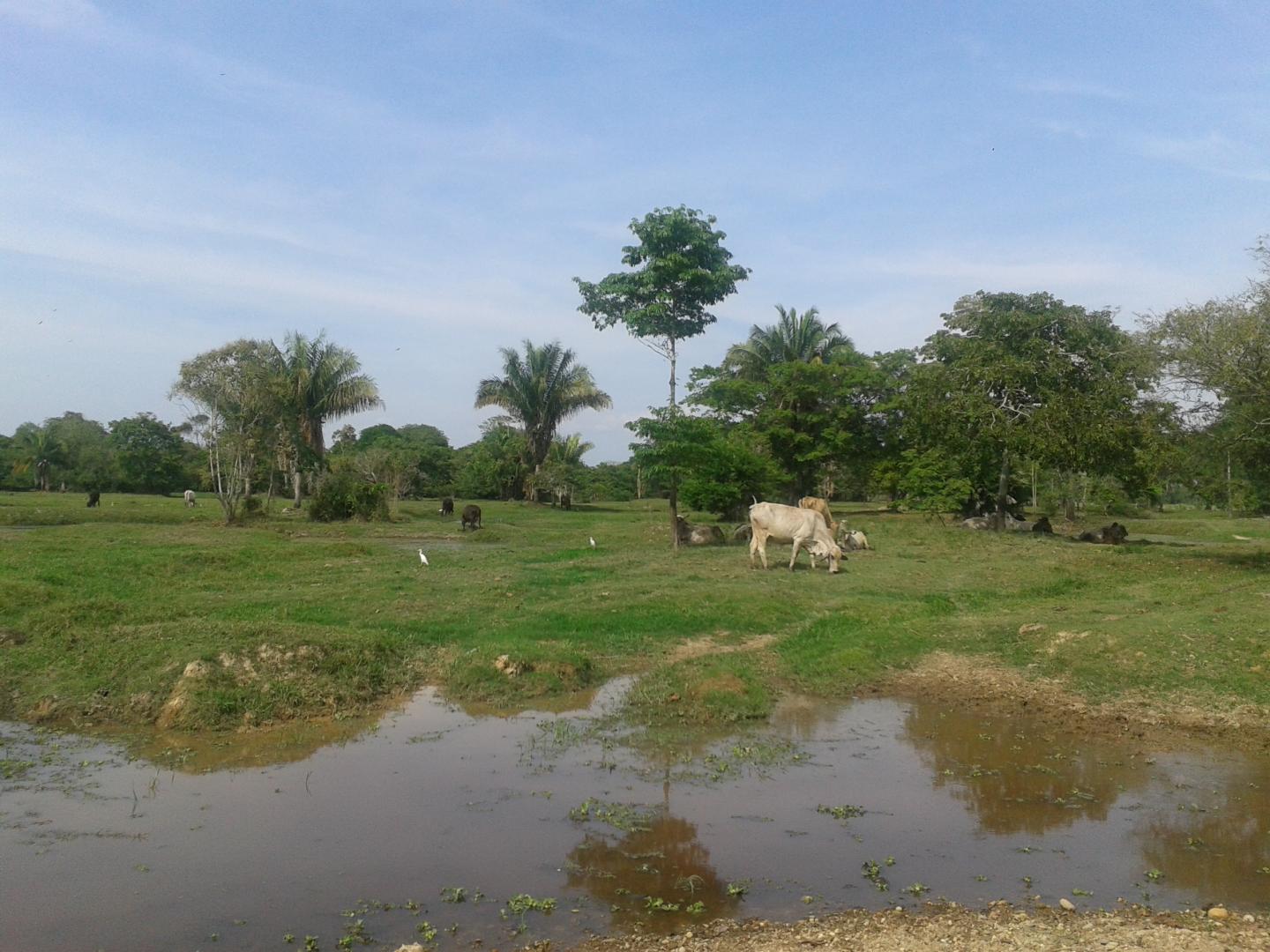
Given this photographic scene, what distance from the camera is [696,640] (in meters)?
14.3

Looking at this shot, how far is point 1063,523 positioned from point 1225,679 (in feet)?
108

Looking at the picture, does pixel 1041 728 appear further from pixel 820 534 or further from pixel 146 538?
pixel 146 538

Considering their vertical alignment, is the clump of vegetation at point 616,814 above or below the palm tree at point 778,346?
below

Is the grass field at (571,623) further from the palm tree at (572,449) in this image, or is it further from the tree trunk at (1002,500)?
the palm tree at (572,449)

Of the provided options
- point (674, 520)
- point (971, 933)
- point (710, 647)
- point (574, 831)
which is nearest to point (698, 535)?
point (674, 520)

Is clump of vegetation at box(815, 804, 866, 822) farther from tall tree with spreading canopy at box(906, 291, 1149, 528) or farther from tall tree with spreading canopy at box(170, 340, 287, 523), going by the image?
tall tree with spreading canopy at box(170, 340, 287, 523)

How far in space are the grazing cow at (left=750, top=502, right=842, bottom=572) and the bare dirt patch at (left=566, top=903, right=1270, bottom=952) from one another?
1543 cm

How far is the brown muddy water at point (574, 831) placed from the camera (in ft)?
20.0

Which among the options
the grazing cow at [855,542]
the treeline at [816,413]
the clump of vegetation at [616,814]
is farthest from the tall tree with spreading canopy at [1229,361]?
the clump of vegetation at [616,814]

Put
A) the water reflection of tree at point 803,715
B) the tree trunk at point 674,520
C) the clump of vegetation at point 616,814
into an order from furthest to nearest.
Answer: the tree trunk at point 674,520 < the water reflection of tree at point 803,715 < the clump of vegetation at point 616,814

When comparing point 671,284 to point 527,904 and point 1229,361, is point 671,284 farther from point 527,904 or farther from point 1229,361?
point 527,904

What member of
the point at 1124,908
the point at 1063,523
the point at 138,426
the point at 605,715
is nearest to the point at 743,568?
the point at 605,715

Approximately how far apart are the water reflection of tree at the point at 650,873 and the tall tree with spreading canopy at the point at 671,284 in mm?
18087

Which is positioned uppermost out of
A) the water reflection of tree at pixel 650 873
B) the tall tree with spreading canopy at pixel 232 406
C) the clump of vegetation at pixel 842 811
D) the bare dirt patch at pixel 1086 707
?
the tall tree with spreading canopy at pixel 232 406
